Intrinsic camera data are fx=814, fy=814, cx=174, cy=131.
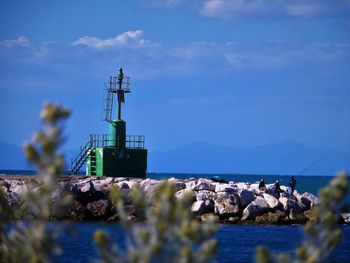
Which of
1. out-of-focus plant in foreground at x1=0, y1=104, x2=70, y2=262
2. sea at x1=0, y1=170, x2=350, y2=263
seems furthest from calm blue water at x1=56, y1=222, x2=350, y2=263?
out-of-focus plant in foreground at x1=0, y1=104, x2=70, y2=262

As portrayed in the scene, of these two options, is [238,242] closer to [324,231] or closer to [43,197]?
[324,231]

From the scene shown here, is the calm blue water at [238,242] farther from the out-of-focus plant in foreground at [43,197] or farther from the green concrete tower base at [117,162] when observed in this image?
the out-of-focus plant in foreground at [43,197]

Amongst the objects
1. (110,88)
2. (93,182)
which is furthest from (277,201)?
(110,88)

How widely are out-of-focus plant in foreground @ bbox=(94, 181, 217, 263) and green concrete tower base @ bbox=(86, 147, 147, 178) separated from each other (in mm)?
35715

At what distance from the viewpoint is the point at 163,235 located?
6781 mm

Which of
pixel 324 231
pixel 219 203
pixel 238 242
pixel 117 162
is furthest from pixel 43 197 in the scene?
pixel 117 162

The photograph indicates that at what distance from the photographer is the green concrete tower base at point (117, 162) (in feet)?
141

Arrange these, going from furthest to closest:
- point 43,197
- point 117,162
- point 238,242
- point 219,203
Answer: point 117,162
point 219,203
point 238,242
point 43,197

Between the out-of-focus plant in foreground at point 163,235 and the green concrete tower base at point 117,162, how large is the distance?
35.7 m

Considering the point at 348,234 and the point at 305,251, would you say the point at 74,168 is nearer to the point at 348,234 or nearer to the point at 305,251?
the point at 348,234

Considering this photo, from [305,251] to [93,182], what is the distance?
31.4m

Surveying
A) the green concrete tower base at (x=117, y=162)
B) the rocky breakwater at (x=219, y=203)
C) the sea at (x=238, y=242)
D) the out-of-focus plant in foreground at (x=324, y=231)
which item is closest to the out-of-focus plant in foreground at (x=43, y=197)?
the out-of-focus plant in foreground at (x=324, y=231)

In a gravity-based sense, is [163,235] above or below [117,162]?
below

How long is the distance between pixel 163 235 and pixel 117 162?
36566 millimetres
